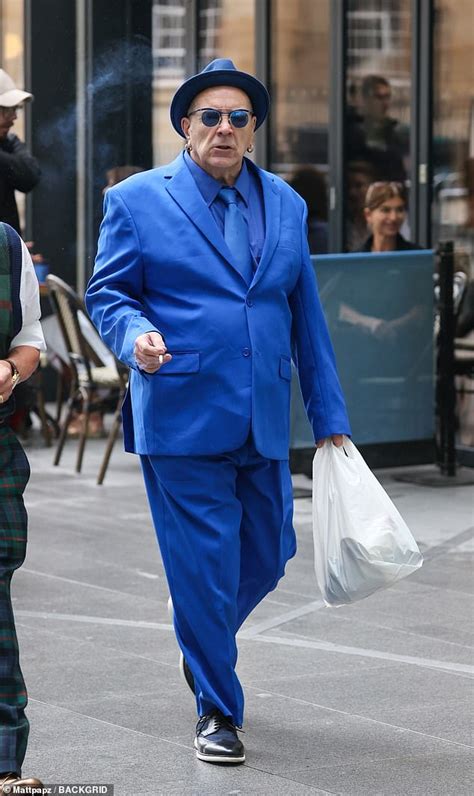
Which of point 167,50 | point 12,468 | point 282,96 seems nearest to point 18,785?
point 12,468

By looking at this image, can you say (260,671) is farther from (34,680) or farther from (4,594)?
(4,594)

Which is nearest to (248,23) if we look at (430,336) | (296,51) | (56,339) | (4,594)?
(296,51)

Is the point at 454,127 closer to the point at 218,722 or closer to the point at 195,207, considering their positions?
the point at 195,207

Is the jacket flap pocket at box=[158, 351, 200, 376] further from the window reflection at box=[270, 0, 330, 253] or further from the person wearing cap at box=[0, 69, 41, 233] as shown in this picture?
the window reflection at box=[270, 0, 330, 253]

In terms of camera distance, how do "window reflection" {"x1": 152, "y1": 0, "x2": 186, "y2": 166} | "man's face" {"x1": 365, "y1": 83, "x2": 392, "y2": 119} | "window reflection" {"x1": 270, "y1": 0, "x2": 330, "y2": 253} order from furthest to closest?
"window reflection" {"x1": 152, "y1": 0, "x2": 186, "y2": 166}, "window reflection" {"x1": 270, "y1": 0, "x2": 330, "y2": 253}, "man's face" {"x1": 365, "y1": 83, "x2": 392, "y2": 119}

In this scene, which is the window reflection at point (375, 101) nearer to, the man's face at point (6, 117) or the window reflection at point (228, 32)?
the window reflection at point (228, 32)

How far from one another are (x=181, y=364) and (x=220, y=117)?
74 centimetres

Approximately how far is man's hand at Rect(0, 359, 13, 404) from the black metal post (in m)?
5.71

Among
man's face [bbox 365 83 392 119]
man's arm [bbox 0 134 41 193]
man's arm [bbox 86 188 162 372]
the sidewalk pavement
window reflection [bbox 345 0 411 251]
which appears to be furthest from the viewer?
man's face [bbox 365 83 392 119]

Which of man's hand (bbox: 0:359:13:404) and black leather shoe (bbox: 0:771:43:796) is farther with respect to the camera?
man's hand (bbox: 0:359:13:404)

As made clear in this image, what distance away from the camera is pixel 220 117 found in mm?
4676

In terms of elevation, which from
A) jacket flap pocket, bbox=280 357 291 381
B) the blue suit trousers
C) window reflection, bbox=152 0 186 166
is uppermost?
window reflection, bbox=152 0 186 166

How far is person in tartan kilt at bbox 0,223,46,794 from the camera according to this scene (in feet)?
13.1

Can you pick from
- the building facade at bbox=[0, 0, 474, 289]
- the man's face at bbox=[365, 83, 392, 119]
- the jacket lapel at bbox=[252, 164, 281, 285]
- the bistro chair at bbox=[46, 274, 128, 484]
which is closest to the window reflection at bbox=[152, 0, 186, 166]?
the building facade at bbox=[0, 0, 474, 289]
